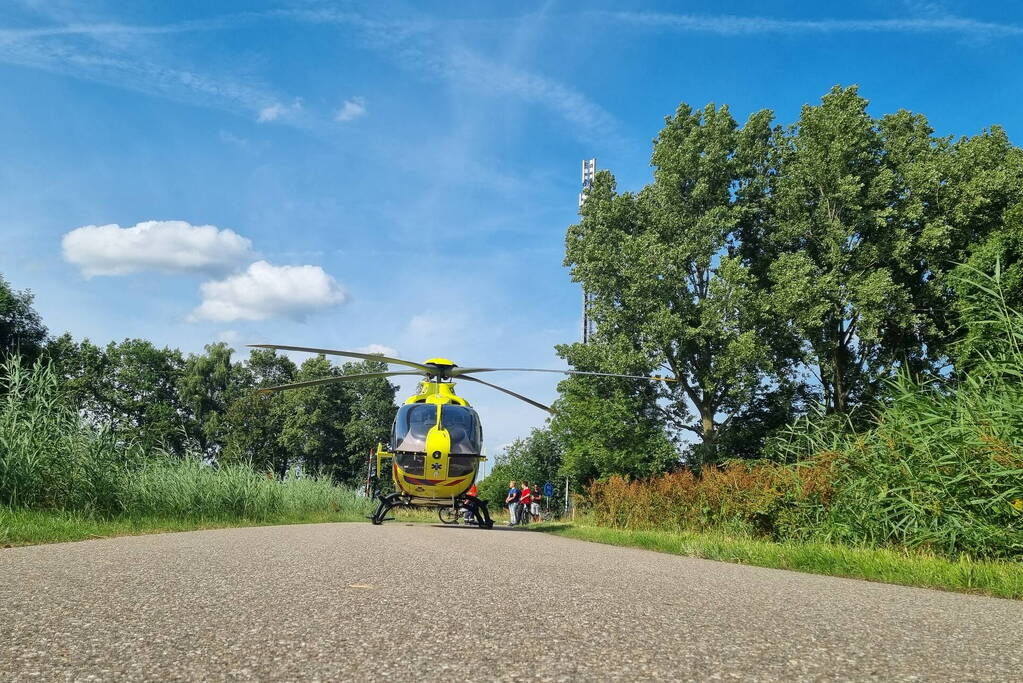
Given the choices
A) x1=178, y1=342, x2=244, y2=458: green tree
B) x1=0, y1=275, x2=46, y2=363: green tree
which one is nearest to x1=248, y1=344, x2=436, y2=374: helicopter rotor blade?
x1=0, y1=275, x2=46, y2=363: green tree

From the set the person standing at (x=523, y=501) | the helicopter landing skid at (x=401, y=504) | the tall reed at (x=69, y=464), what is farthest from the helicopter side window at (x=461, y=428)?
the person standing at (x=523, y=501)

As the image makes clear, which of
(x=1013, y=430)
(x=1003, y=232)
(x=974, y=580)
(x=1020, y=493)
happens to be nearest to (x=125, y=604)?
(x=974, y=580)

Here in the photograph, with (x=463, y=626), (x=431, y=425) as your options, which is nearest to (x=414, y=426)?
(x=431, y=425)

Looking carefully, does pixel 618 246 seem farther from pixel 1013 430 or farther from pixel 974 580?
pixel 974 580

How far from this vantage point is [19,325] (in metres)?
35.1

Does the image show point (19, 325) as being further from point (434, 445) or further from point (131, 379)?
point (434, 445)

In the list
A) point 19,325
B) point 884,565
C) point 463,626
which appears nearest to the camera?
point 463,626

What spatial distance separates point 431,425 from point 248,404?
43.3 metres

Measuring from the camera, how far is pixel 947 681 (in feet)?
7.58

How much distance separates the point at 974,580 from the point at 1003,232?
65.3 ft

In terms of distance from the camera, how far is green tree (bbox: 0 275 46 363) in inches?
1331

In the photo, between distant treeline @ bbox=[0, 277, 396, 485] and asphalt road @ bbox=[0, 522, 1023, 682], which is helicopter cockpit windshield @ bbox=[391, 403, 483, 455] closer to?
asphalt road @ bbox=[0, 522, 1023, 682]

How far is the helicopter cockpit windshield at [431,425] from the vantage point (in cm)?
1625

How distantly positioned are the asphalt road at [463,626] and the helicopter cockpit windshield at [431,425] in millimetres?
10916
